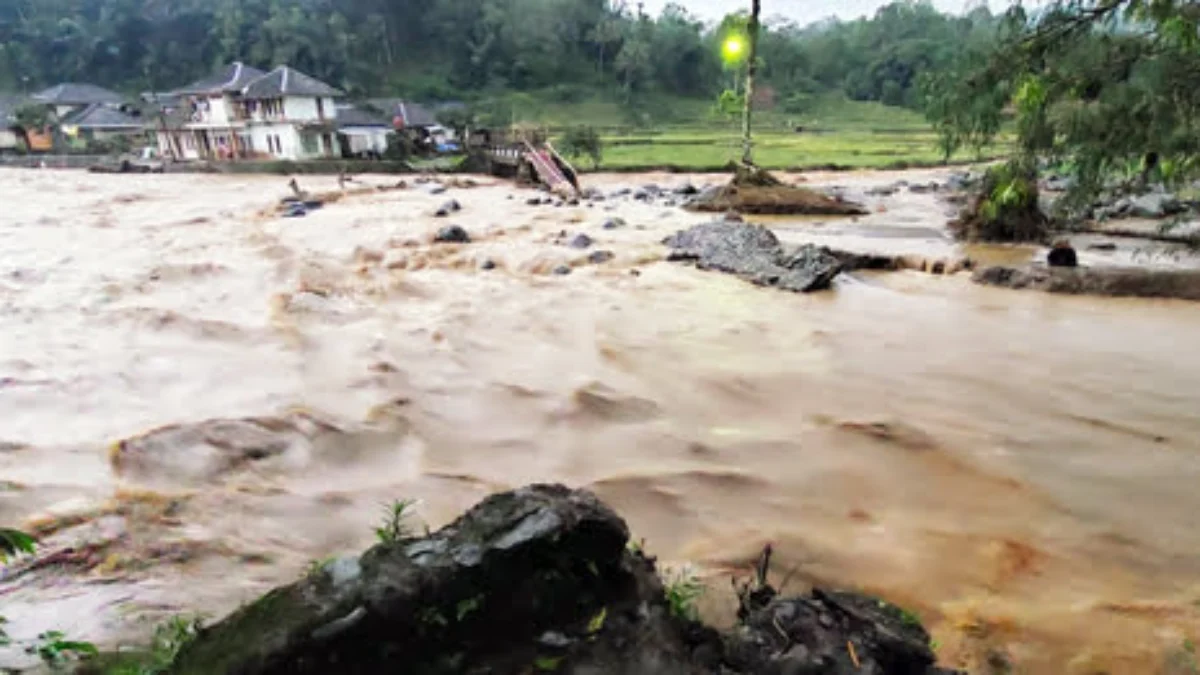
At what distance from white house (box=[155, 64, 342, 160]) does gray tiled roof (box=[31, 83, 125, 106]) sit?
16.0 metres

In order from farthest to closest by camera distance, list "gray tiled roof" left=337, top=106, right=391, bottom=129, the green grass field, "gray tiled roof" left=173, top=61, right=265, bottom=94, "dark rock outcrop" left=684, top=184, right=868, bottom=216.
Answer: "gray tiled roof" left=337, top=106, right=391, bottom=129 < "gray tiled roof" left=173, top=61, right=265, bottom=94 < the green grass field < "dark rock outcrop" left=684, top=184, right=868, bottom=216

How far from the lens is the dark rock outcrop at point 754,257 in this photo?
1002 centimetres

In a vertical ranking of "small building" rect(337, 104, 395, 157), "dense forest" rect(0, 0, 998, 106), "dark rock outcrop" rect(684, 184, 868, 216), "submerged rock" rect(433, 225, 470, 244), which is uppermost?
"dense forest" rect(0, 0, 998, 106)

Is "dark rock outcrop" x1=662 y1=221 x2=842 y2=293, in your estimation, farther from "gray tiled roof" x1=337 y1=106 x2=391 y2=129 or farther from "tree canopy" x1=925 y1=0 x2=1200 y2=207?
"gray tiled roof" x1=337 y1=106 x2=391 y2=129

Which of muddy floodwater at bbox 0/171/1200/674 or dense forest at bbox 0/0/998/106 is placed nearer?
muddy floodwater at bbox 0/171/1200/674

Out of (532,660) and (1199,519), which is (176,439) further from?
(1199,519)

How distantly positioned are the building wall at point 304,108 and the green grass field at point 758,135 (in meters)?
15.4

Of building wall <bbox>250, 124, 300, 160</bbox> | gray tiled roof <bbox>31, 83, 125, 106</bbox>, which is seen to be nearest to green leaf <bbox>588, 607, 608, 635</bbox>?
building wall <bbox>250, 124, 300, 160</bbox>

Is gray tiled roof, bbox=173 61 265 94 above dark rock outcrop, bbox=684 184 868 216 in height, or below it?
above

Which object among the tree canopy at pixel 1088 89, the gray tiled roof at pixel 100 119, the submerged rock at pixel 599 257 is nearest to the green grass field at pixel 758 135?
the submerged rock at pixel 599 257

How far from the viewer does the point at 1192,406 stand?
18.3ft

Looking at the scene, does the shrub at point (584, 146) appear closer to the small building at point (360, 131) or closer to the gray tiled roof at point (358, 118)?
the small building at point (360, 131)

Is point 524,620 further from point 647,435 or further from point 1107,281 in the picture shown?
point 1107,281

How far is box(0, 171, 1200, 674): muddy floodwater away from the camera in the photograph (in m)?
3.26
